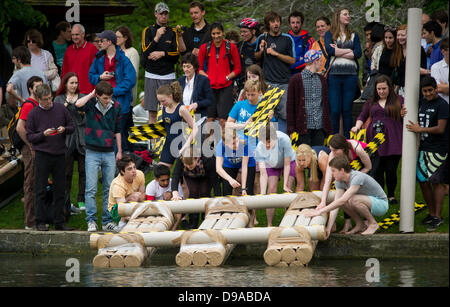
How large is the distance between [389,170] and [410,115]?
4.12ft

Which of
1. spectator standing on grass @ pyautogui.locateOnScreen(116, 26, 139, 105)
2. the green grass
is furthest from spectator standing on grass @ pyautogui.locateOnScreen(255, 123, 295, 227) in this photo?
spectator standing on grass @ pyautogui.locateOnScreen(116, 26, 139, 105)

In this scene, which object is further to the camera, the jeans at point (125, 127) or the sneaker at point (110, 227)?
the jeans at point (125, 127)

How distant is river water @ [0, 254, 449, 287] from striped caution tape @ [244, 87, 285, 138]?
1.72m

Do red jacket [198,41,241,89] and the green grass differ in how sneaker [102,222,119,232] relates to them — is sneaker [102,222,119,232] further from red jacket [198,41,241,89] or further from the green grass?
red jacket [198,41,241,89]

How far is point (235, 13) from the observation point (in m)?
27.8

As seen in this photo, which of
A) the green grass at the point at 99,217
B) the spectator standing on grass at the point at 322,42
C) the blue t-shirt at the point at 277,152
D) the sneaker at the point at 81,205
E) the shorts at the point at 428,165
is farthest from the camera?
the spectator standing on grass at the point at 322,42

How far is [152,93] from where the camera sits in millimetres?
15656

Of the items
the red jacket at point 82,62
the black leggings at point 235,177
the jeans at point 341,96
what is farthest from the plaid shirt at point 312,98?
the red jacket at point 82,62

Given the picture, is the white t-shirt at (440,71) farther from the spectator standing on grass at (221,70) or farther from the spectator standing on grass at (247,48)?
the spectator standing on grass at (247,48)

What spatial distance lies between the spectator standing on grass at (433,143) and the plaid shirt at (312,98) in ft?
5.89

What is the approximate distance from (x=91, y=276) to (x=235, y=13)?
59.2ft

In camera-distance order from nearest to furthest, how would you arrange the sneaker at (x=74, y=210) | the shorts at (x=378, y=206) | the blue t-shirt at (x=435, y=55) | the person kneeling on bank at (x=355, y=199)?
1. the person kneeling on bank at (x=355, y=199)
2. the shorts at (x=378, y=206)
3. the blue t-shirt at (x=435, y=55)
4. the sneaker at (x=74, y=210)

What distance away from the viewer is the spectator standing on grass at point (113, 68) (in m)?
15.0

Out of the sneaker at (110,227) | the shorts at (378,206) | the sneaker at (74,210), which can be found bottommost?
the sneaker at (110,227)
